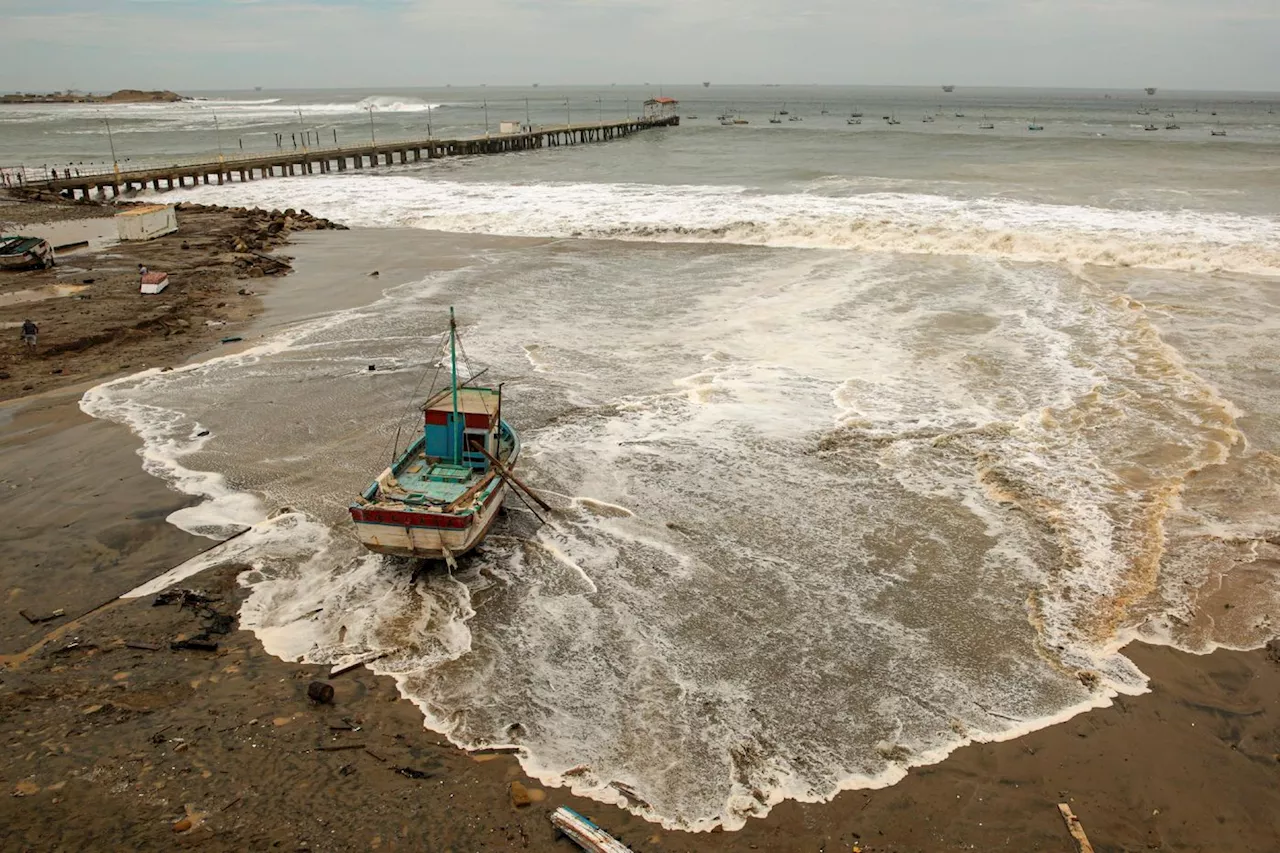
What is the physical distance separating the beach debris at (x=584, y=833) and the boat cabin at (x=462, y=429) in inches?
255

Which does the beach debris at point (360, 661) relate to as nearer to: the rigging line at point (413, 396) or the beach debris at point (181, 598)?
the beach debris at point (181, 598)

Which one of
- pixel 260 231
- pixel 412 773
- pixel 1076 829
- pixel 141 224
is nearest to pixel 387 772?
pixel 412 773

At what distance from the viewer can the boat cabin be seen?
493 inches

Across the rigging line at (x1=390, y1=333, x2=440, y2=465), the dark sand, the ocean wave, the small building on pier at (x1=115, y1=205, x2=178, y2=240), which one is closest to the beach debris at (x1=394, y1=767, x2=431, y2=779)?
the rigging line at (x1=390, y1=333, x2=440, y2=465)

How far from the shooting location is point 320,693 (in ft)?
28.4

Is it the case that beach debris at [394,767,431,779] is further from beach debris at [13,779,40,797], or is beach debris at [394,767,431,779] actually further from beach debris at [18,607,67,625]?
beach debris at [18,607,67,625]

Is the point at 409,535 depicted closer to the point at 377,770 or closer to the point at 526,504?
the point at 526,504

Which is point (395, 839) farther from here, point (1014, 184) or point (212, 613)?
point (1014, 184)

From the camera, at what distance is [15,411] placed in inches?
651

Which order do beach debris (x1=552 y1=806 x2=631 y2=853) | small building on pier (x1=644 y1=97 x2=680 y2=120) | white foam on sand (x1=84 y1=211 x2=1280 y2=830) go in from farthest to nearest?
small building on pier (x1=644 y1=97 x2=680 y2=120) < white foam on sand (x1=84 y1=211 x2=1280 y2=830) < beach debris (x1=552 y1=806 x2=631 y2=853)

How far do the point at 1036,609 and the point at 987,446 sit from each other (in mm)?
5259

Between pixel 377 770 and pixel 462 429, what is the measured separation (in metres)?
5.90

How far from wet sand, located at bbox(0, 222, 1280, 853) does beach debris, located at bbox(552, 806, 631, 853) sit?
0.14 m

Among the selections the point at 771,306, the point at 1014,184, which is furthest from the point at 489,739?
the point at 1014,184
